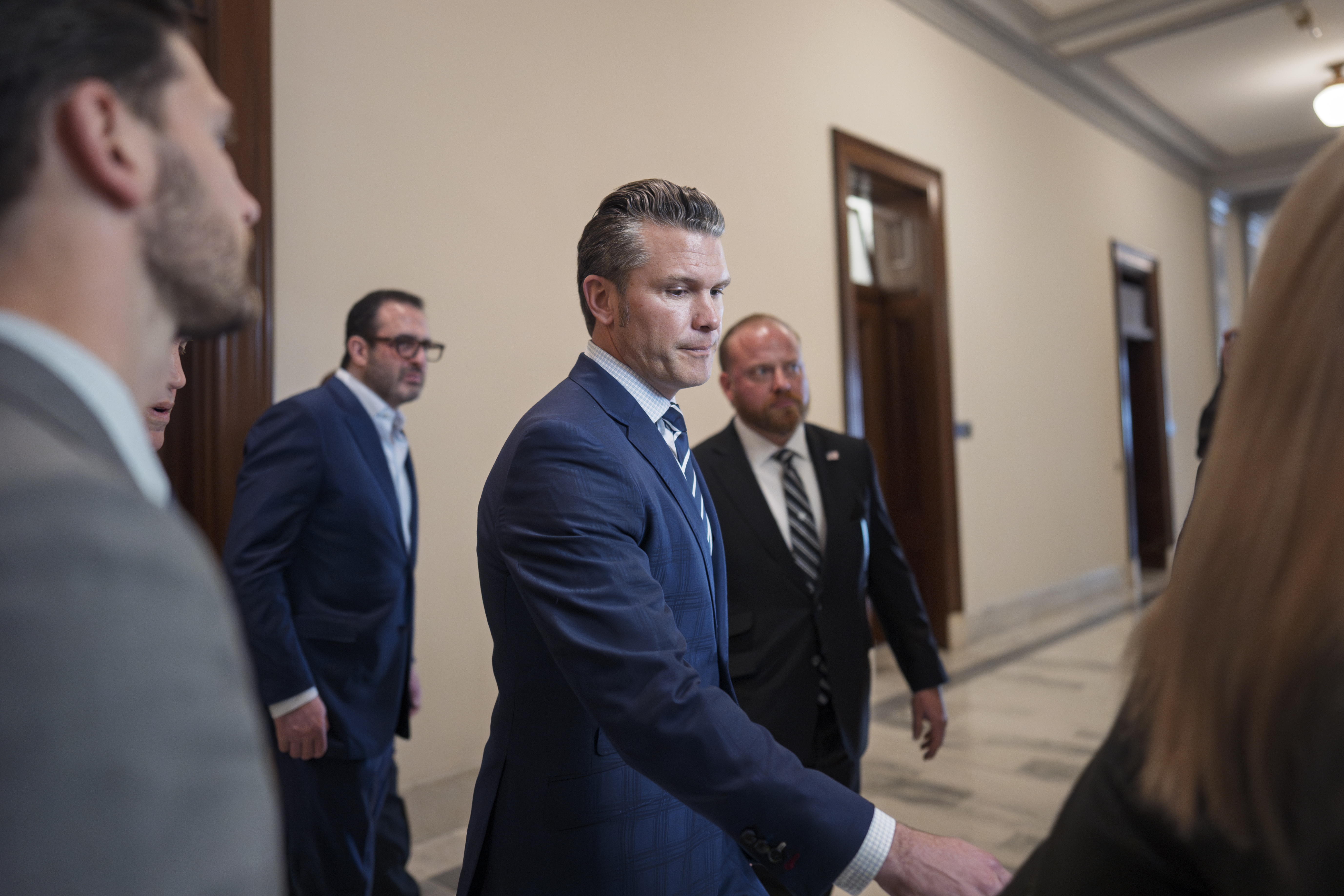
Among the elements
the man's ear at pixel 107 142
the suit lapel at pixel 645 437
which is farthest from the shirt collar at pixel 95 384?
the suit lapel at pixel 645 437

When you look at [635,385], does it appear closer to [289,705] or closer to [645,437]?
[645,437]

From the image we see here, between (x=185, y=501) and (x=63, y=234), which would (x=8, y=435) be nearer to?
(x=63, y=234)

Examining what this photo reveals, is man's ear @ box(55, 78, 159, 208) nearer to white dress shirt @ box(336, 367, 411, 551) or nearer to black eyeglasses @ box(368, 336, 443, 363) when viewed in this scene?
white dress shirt @ box(336, 367, 411, 551)

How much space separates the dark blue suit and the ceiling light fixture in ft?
27.3

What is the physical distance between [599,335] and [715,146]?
3.53m

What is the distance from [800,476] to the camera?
2791 mm

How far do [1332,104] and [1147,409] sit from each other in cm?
370

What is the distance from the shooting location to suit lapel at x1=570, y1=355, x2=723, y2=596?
4.94ft

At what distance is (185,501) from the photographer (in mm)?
3018

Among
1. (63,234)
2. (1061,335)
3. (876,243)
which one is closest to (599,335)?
(63,234)

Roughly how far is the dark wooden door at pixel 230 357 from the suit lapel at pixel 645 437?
6.23ft

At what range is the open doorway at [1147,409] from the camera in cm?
1003

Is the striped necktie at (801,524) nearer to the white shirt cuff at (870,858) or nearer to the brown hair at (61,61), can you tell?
the white shirt cuff at (870,858)

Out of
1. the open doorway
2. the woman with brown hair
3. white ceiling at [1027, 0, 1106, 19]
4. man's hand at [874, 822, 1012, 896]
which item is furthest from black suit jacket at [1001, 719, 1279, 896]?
the open doorway
